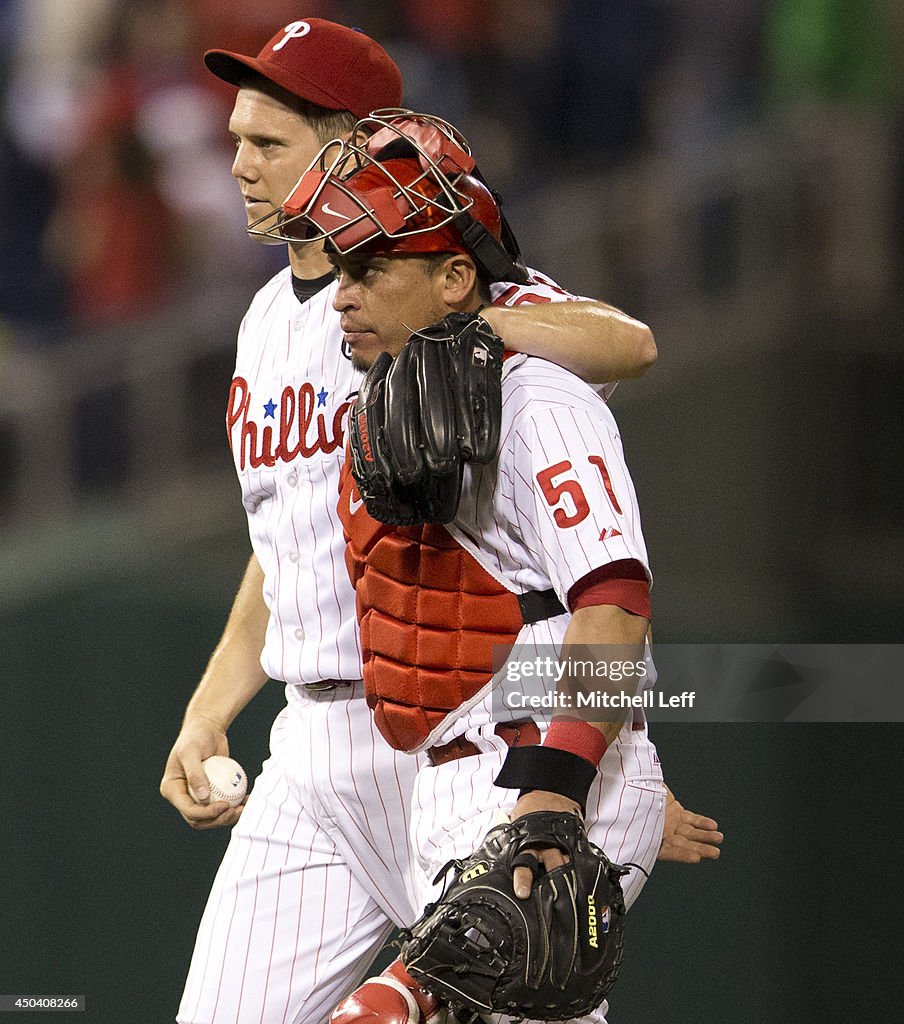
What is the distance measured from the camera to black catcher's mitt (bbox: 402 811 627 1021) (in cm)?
140

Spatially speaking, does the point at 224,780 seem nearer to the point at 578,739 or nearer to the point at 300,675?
the point at 300,675

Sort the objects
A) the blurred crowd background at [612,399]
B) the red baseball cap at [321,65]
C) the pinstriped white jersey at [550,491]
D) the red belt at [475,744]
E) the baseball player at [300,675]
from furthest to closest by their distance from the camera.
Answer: the blurred crowd background at [612,399], the red baseball cap at [321,65], the baseball player at [300,675], the red belt at [475,744], the pinstriped white jersey at [550,491]

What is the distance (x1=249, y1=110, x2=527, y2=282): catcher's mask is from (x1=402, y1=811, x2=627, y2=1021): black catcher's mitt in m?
0.62

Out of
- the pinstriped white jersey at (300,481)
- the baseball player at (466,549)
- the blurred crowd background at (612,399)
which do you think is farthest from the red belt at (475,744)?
the blurred crowd background at (612,399)

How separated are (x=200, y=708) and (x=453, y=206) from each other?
2.73 ft

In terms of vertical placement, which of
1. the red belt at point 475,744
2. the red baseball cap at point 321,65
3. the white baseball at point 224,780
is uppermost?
the red baseball cap at point 321,65

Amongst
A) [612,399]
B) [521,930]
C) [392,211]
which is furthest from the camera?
[612,399]

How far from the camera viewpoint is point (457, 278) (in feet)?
5.69

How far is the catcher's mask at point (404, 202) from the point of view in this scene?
1672 mm

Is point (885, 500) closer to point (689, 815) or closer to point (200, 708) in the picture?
point (689, 815)

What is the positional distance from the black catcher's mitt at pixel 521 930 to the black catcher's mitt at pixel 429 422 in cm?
35

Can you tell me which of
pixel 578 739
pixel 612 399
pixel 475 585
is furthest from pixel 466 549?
pixel 612 399

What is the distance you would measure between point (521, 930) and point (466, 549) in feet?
1.43

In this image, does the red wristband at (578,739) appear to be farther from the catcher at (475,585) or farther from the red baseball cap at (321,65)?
the red baseball cap at (321,65)
